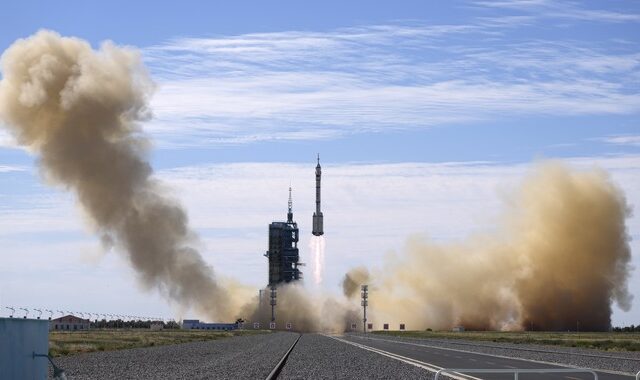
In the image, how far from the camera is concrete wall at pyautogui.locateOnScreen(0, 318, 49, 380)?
33.3ft

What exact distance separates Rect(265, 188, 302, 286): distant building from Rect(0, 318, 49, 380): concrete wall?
160 metres

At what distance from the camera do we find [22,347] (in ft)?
35.4

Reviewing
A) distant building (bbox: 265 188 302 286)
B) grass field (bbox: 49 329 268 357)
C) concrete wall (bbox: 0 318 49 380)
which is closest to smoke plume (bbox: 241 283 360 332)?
distant building (bbox: 265 188 302 286)

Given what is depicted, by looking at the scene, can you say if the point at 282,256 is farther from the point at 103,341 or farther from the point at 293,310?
the point at 103,341

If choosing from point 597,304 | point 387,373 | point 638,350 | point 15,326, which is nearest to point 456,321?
point 597,304

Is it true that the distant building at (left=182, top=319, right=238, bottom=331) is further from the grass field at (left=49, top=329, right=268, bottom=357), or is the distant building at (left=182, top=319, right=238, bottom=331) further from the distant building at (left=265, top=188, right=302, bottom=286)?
the grass field at (left=49, top=329, right=268, bottom=357)

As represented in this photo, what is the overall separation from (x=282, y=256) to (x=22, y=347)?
161 meters

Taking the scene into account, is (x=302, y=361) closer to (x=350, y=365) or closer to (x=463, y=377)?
(x=350, y=365)

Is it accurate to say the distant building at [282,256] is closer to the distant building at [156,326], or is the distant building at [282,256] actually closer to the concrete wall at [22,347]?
the distant building at [156,326]

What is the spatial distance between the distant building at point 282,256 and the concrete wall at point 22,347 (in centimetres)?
15970

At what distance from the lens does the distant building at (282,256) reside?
171m

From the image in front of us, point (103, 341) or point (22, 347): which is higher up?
point (22, 347)

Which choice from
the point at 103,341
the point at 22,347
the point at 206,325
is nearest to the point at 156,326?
the point at 206,325

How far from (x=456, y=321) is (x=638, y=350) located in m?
95.2
